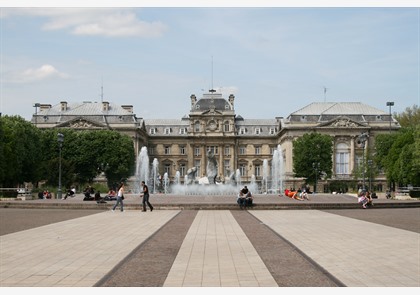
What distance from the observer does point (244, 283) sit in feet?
43.3

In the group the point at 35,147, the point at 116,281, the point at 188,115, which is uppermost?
the point at 188,115

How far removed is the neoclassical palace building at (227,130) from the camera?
126000 millimetres

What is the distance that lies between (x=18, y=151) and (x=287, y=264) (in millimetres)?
66529

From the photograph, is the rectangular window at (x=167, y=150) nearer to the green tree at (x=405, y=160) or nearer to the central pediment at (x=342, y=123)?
the central pediment at (x=342, y=123)

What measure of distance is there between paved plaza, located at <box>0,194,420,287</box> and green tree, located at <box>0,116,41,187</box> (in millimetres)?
50271

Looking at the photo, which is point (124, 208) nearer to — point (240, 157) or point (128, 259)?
point (128, 259)

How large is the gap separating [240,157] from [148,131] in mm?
21158

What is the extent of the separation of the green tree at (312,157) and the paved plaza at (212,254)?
80870mm

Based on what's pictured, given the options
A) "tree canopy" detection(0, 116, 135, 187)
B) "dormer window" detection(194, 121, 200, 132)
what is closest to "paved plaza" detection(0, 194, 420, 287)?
"tree canopy" detection(0, 116, 135, 187)

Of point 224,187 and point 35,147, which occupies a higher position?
point 35,147

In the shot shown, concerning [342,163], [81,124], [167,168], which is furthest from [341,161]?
[81,124]

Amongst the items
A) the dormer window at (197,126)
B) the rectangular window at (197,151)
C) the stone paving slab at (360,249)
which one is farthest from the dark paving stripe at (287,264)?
the rectangular window at (197,151)

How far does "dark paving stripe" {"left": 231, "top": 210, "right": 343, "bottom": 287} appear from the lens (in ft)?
44.3

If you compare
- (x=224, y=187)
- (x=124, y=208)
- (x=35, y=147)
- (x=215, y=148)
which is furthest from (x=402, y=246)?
(x=215, y=148)
